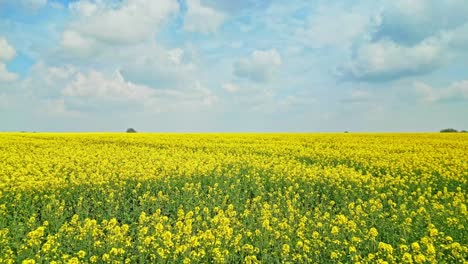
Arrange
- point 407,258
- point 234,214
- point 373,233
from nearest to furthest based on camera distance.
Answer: point 407,258
point 373,233
point 234,214

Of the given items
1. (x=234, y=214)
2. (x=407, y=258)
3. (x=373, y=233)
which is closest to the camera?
(x=407, y=258)

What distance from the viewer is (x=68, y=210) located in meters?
12.5

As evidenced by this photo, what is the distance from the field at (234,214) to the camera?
24.5 ft

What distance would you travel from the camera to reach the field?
24.5 feet

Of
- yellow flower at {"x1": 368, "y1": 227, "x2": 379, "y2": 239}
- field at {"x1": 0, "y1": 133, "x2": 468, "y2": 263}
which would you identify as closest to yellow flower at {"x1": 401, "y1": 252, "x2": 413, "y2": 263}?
field at {"x1": 0, "y1": 133, "x2": 468, "y2": 263}

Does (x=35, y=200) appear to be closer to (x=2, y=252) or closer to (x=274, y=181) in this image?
(x=2, y=252)

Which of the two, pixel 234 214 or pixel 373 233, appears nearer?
pixel 373 233

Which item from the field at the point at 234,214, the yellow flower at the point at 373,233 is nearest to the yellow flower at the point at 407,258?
the field at the point at 234,214

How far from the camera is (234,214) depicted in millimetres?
9805

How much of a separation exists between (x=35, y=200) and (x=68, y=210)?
1056 mm

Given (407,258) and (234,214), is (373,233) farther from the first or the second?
(234,214)

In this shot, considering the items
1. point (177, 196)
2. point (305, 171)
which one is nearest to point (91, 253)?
point (177, 196)

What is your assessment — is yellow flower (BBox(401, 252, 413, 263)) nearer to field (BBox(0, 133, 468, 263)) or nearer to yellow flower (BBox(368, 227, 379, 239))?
field (BBox(0, 133, 468, 263))

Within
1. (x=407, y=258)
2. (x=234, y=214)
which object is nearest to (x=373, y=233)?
(x=407, y=258)
